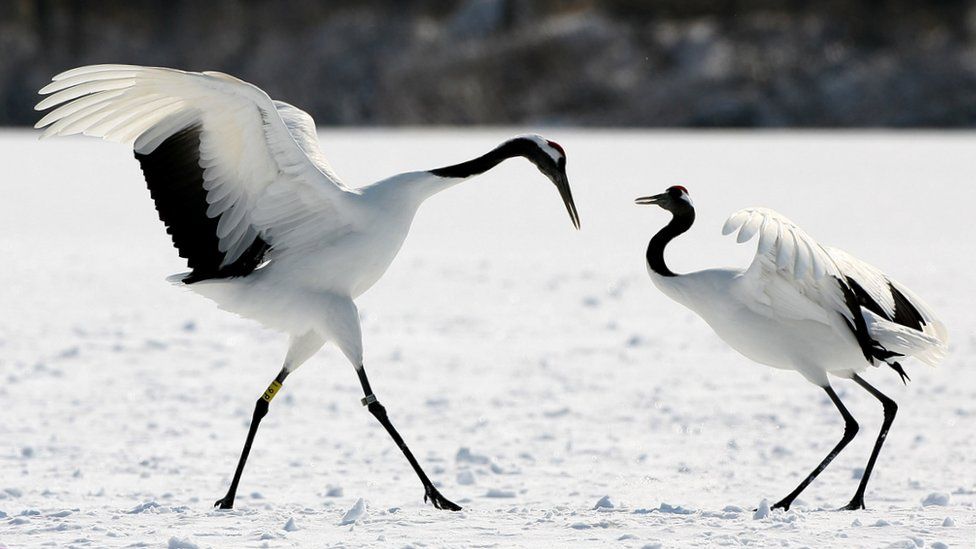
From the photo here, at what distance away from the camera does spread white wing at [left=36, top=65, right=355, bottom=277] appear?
4.47m

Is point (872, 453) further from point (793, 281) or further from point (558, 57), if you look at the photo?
point (558, 57)

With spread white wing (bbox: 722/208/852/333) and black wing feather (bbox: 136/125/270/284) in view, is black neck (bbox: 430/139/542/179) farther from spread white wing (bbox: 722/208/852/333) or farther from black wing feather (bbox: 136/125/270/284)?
spread white wing (bbox: 722/208/852/333)

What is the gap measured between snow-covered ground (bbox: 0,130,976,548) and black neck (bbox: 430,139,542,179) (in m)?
1.22

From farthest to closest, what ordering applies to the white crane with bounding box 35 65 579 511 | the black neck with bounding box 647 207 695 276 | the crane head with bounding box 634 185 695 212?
the crane head with bounding box 634 185 695 212
the black neck with bounding box 647 207 695 276
the white crane with bounding box 35 65 579 511

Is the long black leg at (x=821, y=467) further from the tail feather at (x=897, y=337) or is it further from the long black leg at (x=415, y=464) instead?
the long black leg at (x=415, y=464)

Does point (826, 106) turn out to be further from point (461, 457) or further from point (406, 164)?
point (461, 457)

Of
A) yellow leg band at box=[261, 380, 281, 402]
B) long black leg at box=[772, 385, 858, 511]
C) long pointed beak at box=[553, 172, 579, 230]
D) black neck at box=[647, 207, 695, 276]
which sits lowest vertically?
long black leg at box=[772, 385, 858, 511]

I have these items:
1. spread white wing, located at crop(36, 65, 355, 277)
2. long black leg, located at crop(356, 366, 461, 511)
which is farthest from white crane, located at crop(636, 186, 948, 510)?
spread white wing, located at crop(36, 65, 355, 277)

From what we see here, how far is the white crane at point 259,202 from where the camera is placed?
15.0 ft

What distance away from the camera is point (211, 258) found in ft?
16.0

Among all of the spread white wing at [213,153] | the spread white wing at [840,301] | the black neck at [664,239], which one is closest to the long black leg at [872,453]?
the spread white wing at [840,301]

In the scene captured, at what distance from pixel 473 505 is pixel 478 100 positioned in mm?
24301

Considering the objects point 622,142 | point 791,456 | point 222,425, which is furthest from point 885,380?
point 622,142

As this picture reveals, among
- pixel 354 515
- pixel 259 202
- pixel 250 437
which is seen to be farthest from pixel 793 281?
pixel 250 437
